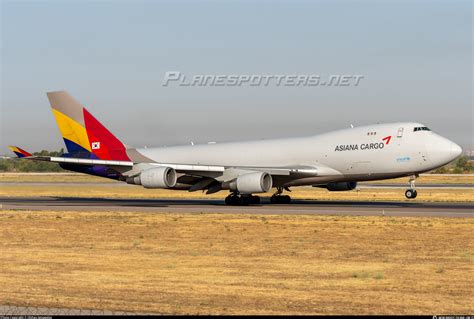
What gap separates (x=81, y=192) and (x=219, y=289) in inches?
1891

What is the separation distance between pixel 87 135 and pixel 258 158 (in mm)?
13469

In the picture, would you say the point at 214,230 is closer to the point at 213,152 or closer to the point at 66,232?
the point at 66,232

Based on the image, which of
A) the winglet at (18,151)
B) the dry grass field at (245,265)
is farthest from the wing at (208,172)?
the dry grass field at (245,265)

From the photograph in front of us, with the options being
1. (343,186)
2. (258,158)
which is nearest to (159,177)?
(258,158)

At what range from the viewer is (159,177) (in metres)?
41.9

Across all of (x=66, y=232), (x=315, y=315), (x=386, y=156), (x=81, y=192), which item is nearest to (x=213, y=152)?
(x=386, y=156)

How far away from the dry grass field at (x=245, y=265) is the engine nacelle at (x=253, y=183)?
31.5 feet

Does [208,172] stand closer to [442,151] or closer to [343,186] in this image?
[343,186]

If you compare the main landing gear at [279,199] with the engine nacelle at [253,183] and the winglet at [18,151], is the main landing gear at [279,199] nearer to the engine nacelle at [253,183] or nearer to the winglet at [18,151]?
the engine nacelle at [253,183]

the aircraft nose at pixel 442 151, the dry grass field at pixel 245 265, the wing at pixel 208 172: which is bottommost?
the dry grass field at pixel 245 265

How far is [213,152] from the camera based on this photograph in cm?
4800

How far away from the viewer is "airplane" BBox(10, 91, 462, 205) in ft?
129

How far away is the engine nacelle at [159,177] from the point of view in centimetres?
4197

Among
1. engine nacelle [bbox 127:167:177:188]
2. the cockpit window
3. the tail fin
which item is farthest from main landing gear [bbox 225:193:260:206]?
the cockpit window
